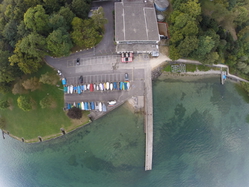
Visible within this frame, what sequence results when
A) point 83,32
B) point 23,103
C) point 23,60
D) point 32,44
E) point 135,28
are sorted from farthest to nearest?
1. point 135,28
2. point 23,103
3. point 83,32
4. point 23,60
5. point 32,44

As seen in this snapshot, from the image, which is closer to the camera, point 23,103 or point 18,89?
point 23,103

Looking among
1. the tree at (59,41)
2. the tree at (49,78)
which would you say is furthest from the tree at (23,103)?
the tree at (59,41)

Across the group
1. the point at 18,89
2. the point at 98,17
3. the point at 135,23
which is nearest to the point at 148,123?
the point at 135,23

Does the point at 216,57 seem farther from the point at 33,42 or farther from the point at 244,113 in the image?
the point at 33,42

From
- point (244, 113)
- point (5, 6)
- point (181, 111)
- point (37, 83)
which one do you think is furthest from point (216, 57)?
point (5, 6)

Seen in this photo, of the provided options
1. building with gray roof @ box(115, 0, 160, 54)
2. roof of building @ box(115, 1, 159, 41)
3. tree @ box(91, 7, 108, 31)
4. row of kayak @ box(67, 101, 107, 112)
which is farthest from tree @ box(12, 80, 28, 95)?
roof of building @ box(115, 1, 159, 41)

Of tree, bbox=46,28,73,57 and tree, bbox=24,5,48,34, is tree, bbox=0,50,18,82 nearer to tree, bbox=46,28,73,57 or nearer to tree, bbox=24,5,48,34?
tree, bbox=24,5,48,34

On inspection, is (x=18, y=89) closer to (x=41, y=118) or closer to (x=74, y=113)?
(x=41, y=118)
